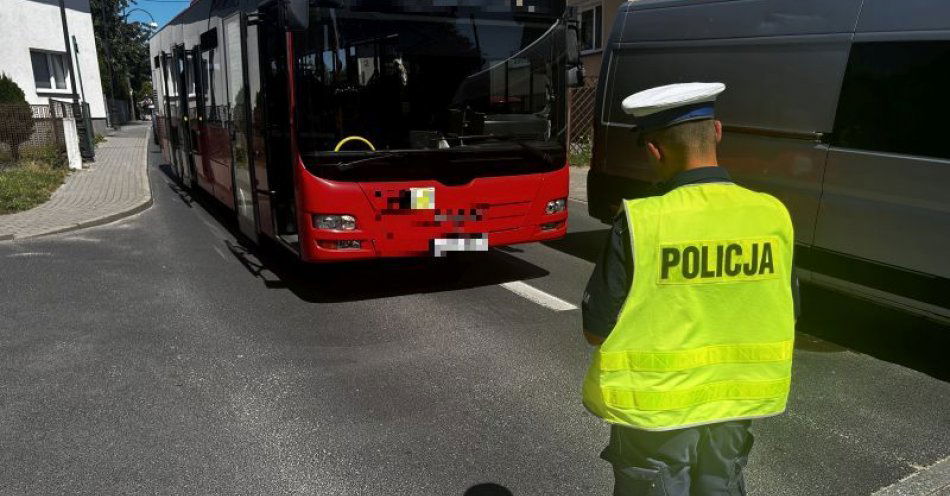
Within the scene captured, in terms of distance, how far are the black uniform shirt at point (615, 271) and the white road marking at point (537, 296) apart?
3921mm

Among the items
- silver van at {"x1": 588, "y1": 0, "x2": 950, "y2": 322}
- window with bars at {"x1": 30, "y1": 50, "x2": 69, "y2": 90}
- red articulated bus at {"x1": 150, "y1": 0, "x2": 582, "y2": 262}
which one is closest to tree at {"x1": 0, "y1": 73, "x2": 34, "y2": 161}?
window with bars at {"x1": 30, "y1": 50, "x2": 69, "y2": 90}

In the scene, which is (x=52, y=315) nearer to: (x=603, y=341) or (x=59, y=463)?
(x=59, y=463)

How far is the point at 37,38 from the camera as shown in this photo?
2505cm

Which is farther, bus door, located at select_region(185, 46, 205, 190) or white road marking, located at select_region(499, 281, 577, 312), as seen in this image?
bus door, located at select_region(185, 46, 205, 190)

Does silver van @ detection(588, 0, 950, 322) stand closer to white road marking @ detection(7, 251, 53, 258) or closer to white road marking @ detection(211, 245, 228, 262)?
white road marking @ detection(211, 245, 228, 262)

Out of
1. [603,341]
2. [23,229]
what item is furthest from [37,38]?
[603,341]

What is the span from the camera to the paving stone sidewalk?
31.0ft

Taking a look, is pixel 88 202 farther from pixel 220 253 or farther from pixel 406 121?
pixel 406 121

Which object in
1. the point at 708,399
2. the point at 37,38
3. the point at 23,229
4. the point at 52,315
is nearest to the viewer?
the point at 708,399

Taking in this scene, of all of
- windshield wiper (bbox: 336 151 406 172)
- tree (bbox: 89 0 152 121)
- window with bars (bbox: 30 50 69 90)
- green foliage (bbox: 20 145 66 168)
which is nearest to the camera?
windshield wiper (bbox: 336 151 406 172)

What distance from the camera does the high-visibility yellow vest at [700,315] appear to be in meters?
1.69

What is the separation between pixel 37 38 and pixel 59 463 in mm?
27419

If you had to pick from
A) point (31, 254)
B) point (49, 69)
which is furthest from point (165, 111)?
point (49, 69)

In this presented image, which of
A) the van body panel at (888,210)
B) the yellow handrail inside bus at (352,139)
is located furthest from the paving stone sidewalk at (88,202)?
the van body panel at (888,210)
